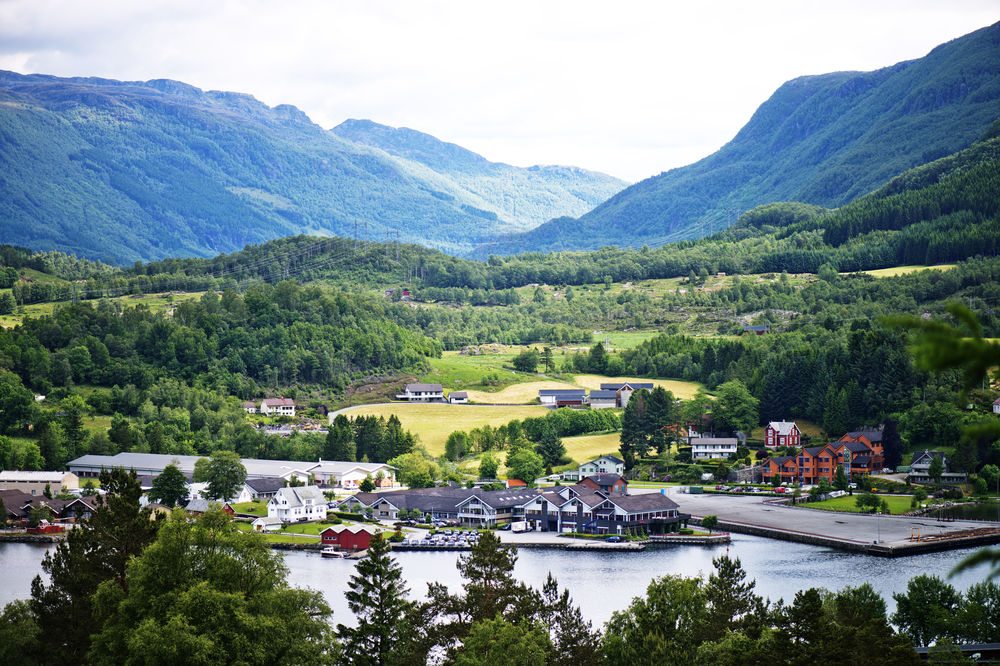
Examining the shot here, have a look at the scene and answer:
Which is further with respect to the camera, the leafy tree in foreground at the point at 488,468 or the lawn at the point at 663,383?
the lawn at the point at 663,383

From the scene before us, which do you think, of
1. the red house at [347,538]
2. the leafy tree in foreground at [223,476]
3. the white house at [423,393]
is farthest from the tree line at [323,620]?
the white house at [423,393]

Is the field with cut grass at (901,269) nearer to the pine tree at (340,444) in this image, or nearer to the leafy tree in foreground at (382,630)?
the pine tree at (340,444)

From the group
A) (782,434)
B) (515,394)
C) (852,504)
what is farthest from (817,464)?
(515,394)

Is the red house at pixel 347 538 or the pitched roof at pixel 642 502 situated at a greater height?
the pitched roof at pixel 642 502

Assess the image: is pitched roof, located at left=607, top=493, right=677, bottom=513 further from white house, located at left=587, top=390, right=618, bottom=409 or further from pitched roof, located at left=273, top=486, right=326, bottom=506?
white house, located at left=587, top=390, right=618, bottom=409

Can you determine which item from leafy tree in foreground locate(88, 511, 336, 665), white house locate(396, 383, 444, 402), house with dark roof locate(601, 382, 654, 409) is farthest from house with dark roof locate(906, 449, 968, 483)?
leafy tree in foreground locate(88, 511, 336, 665)

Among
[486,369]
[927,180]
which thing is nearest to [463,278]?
[486,369]
